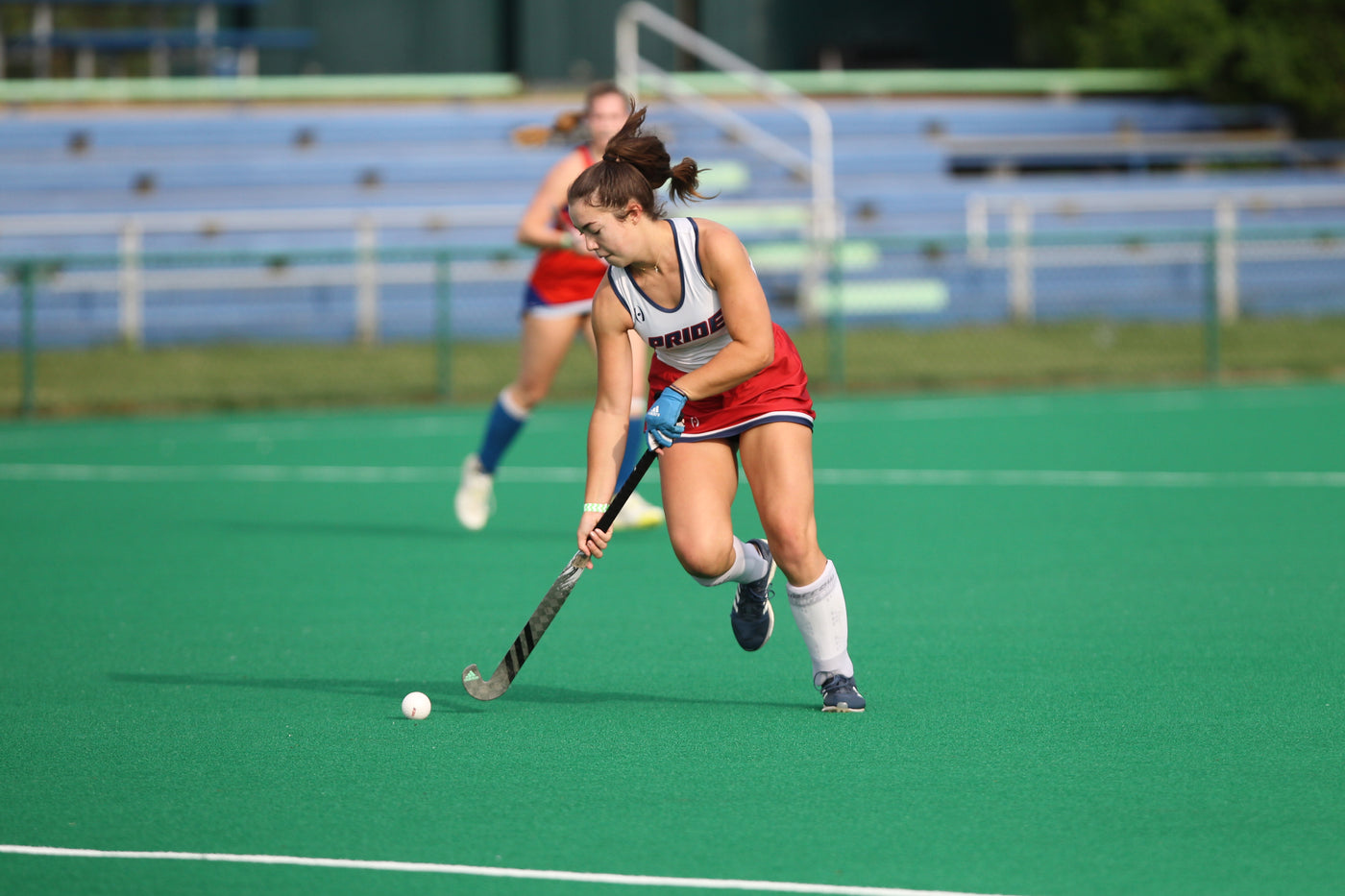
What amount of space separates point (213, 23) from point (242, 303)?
6.11m

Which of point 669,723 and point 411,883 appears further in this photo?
point 669,723

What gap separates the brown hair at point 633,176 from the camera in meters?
4.82

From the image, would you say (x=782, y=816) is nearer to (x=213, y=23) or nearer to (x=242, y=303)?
(x=242, y=303)

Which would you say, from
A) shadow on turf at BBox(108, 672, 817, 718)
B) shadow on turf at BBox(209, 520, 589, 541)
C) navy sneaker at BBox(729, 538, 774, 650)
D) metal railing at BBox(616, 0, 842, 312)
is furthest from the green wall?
navy sneaker at BBox(729, 538, 774, 650)

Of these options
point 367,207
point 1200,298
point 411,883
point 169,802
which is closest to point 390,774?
point 169,802

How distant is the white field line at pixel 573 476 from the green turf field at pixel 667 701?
0.28ft

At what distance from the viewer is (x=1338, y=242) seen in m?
22.2

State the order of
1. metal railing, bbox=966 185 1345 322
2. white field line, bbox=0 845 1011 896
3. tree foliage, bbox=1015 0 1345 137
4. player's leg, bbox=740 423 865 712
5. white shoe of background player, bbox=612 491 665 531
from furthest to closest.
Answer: tree foliage, bbox=1015 0 1345 137, metal railing, bbox=966 185 1345 322, white shoe of background player, bbox=612 491 665 531, player's leg, bbox=740 423 865 712, white field line, bbox=0 845 1011 896

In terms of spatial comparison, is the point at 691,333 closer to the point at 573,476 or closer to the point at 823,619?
the point at 823,619

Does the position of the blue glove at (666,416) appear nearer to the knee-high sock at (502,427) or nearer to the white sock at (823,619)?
the white sock at (823,619)

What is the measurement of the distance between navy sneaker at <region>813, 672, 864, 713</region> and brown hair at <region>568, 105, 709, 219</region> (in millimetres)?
1434

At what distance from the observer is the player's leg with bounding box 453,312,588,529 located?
884 centimetres

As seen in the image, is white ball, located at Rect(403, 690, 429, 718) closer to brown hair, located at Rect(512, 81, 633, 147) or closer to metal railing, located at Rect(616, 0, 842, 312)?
brown hair, located at Rect(512, 81, 633, 147)

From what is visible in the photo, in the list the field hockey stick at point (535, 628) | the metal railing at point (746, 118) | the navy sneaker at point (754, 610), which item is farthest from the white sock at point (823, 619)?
the metal railing at point (746, 118)
